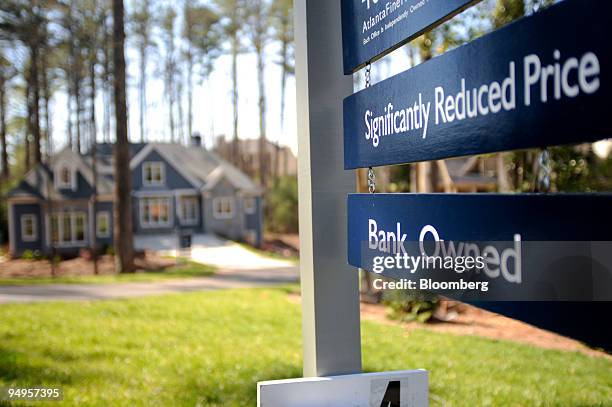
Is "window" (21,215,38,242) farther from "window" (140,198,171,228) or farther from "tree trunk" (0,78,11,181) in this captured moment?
"tree trunk" (0,78,11,181)

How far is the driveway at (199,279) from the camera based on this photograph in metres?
12.5

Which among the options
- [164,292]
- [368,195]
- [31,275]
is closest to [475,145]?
[368,195]

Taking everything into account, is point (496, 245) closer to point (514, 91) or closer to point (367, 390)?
point (514, 91)

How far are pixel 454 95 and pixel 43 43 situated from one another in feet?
79.9

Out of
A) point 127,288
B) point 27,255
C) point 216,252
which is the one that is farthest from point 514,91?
point 216,252

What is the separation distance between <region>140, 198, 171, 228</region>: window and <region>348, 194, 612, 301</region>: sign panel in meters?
25.0

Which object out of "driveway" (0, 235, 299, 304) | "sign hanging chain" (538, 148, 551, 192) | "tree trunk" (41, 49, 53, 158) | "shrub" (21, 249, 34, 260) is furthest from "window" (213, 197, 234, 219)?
"sign hanging chain" (538, 148, 551, 192)

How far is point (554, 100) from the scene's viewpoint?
Result: 103 centimetres

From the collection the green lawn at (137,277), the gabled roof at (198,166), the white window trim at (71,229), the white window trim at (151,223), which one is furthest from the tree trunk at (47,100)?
the green lawn at (137,277)

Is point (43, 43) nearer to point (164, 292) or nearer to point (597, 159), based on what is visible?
point (164, 292)

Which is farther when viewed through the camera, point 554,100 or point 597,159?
point 597,159

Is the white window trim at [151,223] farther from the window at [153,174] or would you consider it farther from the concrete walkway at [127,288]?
the concrete walkway at [127,288]

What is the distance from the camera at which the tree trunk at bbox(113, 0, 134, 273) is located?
55.5ft

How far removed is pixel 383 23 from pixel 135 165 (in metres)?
25.1
